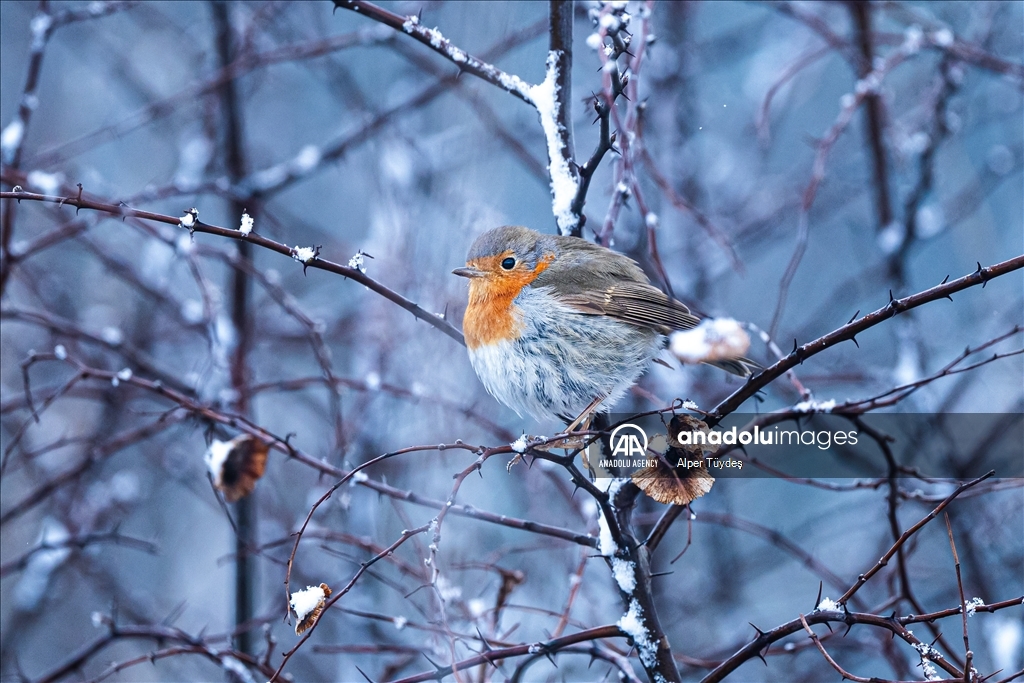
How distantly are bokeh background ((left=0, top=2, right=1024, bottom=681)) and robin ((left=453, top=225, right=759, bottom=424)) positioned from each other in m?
0.27

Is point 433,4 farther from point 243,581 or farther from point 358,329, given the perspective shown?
point 243,581

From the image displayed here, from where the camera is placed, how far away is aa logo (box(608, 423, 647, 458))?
184 cm

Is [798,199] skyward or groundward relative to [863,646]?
skyward

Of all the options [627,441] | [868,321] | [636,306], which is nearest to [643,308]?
[636,306]

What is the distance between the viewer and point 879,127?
12.3 feet

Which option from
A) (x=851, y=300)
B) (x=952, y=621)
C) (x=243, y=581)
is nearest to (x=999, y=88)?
(x=851, y=300)

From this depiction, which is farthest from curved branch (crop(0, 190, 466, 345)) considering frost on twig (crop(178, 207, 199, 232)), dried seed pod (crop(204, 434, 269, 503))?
dried seed pod (crop(204, 434, 269, 503))

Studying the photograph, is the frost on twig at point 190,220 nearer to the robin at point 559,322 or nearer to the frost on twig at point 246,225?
the frost on twig at point 246,225

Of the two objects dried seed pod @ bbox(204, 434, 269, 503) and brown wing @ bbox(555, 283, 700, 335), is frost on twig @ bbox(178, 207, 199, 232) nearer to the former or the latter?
dried seed pod @ bbox(204, 434, 269, 503)

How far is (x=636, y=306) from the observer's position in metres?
2.48

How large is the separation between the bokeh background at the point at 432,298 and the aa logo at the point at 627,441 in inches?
16.6

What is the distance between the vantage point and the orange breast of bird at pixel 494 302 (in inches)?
93.3

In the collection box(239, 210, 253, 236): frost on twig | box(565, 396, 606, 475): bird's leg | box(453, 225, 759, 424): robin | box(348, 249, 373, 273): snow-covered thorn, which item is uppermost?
box(453, 225, 759, 424): robin

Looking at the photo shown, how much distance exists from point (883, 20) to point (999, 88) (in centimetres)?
94
